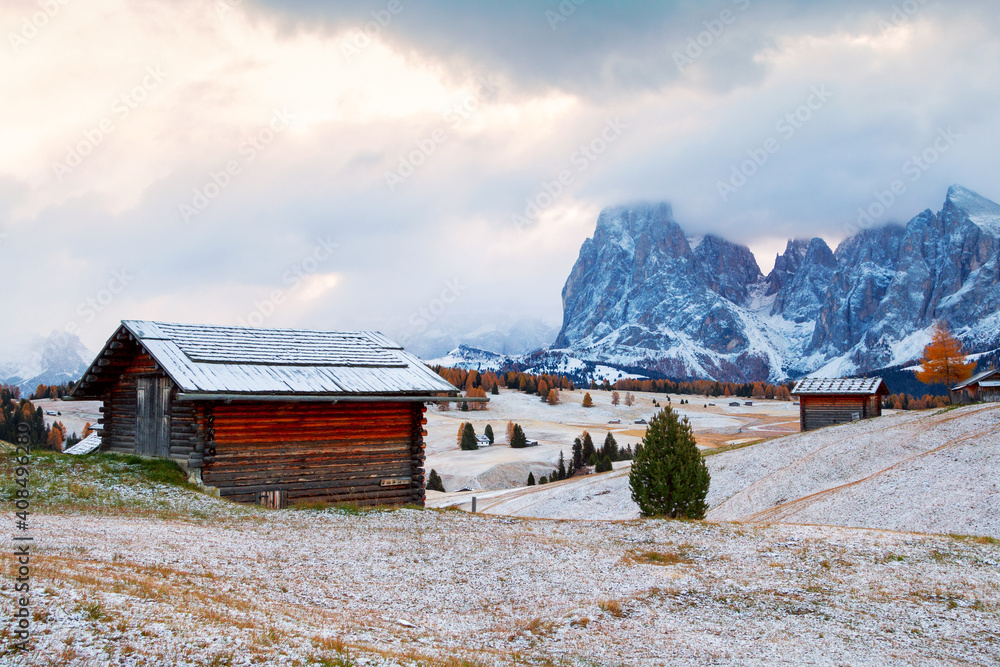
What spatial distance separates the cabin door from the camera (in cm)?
2455

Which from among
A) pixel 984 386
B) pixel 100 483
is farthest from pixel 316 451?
pixel 984 386

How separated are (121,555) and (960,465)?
37428mm

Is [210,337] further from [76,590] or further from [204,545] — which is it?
[76,590]

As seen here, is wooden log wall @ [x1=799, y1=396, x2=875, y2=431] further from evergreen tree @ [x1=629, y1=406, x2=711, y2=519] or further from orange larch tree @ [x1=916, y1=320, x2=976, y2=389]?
evergreen tree @ [x1=629, y1=406, x2=711, y2=519]

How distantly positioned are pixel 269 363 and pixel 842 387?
53.5 meters

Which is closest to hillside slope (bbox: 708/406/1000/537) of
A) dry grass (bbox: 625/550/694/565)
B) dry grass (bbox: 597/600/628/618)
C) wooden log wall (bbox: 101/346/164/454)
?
dry grass (bbox: 625/550/694/565)

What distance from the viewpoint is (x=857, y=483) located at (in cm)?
3647

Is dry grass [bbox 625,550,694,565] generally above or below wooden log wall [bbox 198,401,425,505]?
below

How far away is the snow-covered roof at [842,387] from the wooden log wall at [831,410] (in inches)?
31.4

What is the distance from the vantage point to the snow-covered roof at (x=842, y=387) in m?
61.1

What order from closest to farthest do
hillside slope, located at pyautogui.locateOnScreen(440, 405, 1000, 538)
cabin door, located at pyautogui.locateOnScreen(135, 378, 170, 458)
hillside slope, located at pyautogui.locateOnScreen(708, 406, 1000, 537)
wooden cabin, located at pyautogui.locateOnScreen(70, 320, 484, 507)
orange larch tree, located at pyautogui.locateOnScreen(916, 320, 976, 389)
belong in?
wooden cabin, located at pyautogui.locateOnScreen(70, 320, 484, 507)
cabin door, located at pyautogui.locateOnScreen(135, 378, 170, 458)
hillside slope, located at pyautogui.locateOnScreen(708, 406, 1000, 537)
hillside slope, located at pyautogui.locateOnScreen(440, 405, 1000, 538)
orange larch tree, located at pyautogui.locateOnScreen(916, 320, 976, 389)

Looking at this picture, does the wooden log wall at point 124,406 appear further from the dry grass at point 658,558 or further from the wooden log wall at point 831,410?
the wooden log wall at point 831,410

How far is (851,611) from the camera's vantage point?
13.3 m

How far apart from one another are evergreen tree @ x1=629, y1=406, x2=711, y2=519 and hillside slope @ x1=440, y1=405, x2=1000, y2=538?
29.2 feet
